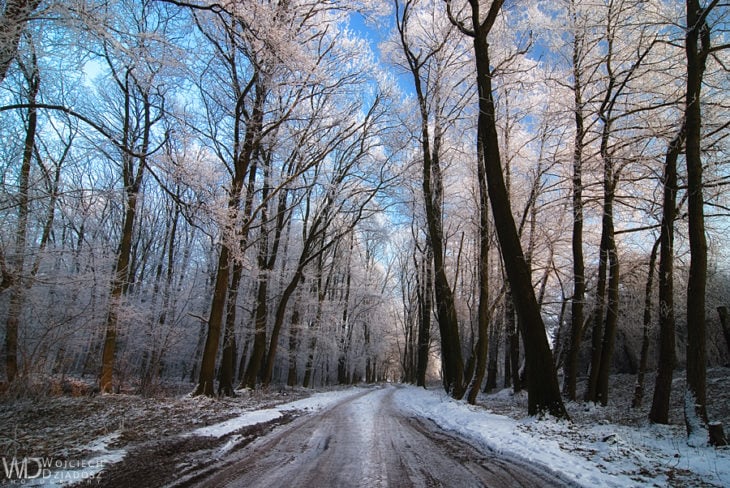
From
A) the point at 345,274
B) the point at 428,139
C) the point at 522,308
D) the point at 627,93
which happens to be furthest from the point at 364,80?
the point at 345,274

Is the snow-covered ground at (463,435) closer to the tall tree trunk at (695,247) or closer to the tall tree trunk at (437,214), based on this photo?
the tall tree trunk at (695,247)

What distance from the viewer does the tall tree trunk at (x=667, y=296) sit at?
812cm

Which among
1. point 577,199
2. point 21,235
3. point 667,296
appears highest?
point 577,199

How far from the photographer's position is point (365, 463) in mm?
4309

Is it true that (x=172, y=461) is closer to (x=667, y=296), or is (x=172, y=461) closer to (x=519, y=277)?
(x=519, y=277)

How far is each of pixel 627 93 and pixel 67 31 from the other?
12064 millimetres

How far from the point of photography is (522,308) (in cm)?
805

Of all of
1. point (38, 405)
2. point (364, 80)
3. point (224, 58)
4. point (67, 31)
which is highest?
point (364, 80)

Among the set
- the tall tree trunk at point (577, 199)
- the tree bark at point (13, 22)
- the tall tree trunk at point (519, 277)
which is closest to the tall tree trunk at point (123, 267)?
the tree bark at point (13, 22)

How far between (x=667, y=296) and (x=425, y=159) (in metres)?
9.00

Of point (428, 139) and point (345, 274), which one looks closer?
point (428, 139)

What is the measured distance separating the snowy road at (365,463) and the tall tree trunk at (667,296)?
5.31 meters

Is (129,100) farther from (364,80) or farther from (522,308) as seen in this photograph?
(522,308)

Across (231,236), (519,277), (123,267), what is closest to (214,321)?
(231,236)
